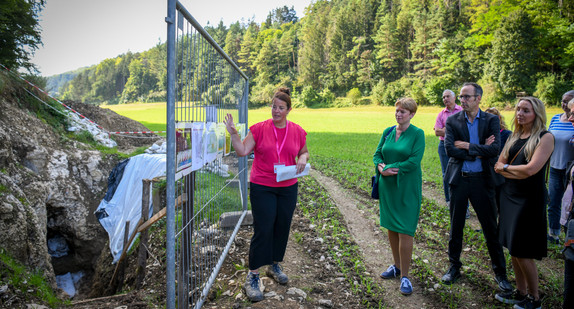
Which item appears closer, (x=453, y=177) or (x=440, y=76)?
(x=453, y=177)

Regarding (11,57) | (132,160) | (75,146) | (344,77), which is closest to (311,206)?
(132,160)

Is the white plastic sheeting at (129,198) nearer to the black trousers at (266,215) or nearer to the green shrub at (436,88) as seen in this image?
the black trousers at (266,215)

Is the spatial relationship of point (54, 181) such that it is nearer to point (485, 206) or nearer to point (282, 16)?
point (485, 206)

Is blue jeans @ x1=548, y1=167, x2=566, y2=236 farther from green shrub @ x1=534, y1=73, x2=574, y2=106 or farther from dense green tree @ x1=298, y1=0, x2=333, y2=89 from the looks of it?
dense green tree @ x1=298, y1=0, x2=333, y2=89

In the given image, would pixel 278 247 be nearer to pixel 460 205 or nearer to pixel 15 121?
pixel 460 205

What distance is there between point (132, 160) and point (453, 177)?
766 cm

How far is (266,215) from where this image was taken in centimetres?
330

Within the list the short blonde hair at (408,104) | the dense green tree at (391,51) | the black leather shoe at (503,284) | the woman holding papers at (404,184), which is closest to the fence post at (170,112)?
the woman holding papers at (404,184)

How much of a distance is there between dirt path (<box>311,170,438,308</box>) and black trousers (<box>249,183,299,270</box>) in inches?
52.3

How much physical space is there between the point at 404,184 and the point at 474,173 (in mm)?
761

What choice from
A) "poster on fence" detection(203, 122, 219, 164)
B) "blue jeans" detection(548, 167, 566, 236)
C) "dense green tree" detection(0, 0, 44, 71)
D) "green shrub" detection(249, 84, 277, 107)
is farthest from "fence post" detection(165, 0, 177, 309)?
"dense green tree" detection(0, 0, 44, 71)

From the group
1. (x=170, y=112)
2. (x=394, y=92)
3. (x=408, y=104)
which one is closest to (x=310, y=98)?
(x=394, y=92)

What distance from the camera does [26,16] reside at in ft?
35.4

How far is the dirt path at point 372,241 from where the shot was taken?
3406 mm
